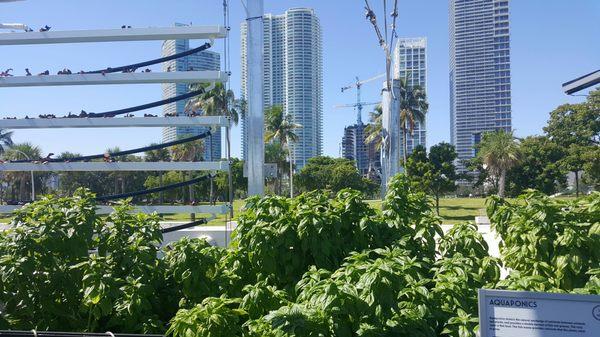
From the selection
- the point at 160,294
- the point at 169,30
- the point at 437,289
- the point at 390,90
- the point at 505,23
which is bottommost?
the point at 160,294

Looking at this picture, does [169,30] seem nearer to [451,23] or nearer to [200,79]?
[200,79]

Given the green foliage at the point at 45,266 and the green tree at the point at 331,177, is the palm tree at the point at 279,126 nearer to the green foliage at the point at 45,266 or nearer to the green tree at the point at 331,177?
the green tree at the point at 331,177

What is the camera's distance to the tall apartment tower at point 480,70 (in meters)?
144

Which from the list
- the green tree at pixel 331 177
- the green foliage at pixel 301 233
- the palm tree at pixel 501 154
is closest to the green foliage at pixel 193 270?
the green foliage at pixel 301 233

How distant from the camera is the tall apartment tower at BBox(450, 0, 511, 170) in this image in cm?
14388

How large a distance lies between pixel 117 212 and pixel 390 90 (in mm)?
5509

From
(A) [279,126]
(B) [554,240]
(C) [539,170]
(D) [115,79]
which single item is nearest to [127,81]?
(D) [115,79]

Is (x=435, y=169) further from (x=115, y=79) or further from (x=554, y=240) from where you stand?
(x=554, y=240)

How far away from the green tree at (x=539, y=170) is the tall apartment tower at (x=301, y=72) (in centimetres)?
4625

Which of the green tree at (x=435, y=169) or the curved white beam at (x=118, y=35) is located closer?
the curved white beam at (x=118, y=35)

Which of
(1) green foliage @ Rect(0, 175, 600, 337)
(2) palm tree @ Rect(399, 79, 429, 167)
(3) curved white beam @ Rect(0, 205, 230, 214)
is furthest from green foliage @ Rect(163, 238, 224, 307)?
(2) palm tree @ Rect(399, 79, 429, 167)

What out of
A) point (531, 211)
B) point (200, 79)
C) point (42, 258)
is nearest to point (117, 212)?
point (42, 258)

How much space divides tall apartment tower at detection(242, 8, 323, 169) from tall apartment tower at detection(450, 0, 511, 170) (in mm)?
60465

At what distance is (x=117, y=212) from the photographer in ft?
15.8
